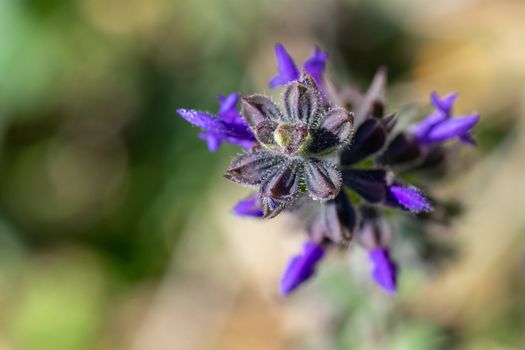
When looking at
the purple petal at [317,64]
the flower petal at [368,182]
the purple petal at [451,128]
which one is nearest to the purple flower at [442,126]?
the purple petal at [451,128]

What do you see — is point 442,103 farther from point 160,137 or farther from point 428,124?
point 160,137

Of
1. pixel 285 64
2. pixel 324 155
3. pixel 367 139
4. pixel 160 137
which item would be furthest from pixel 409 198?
pixel 160 137

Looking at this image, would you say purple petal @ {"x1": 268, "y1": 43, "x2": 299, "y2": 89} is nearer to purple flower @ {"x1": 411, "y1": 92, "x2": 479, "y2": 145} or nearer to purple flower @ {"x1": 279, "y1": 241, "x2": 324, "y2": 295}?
purple flower @ {"x1": 411, "y1": 92, "x2": 479, "y2": 145}

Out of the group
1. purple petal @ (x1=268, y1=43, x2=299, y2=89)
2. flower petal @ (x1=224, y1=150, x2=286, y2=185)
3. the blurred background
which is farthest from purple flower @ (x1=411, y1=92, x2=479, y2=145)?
the blurred background

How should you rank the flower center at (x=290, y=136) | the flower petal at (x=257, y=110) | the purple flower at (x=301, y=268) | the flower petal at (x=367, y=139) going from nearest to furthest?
the flower center at (x=290, y=136) → the flower petal at (x=257, y=110) → the flower petal at (x=367, y=139) → the purple flower at (x=301, y=268)

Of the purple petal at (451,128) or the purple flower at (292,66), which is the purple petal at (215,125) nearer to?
the purple flower at (292,66)

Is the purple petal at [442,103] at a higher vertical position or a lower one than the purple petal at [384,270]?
higher
